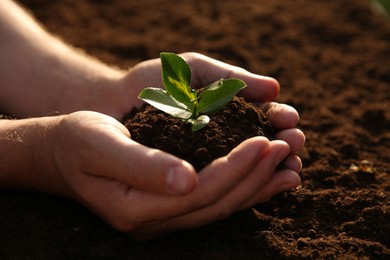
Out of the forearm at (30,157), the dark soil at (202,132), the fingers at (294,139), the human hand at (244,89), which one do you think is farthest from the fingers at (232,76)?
the forearm at (30,157)

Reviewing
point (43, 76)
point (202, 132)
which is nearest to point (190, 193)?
point (202, 132)

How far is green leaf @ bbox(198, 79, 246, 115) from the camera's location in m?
1.89

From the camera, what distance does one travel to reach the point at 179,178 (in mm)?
1540

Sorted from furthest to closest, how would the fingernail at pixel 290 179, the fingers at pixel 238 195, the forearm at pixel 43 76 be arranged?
the forearm at pixel 43 76
the fingernail at pixel 290 179
the fingers at pixel 238 195

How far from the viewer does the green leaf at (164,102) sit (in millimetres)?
1865

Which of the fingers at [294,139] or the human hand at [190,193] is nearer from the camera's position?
the human hand at [190,193]

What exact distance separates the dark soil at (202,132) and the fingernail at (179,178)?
0.71 feet

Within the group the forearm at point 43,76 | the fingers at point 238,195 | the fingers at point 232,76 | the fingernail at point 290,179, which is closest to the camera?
the fingers at point 238,195

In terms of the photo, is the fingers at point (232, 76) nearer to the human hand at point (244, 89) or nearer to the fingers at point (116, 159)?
the human hand at point (244, 89)

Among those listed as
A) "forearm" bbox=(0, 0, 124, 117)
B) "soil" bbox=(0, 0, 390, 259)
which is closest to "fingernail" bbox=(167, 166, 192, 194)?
"soil" bbox=(0, 0, 390, 259)

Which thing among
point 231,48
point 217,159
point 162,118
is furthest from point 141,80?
point 231,48

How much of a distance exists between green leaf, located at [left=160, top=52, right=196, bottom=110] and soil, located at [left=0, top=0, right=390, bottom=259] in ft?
1.39

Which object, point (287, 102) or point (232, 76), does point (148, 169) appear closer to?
point (232, 76)

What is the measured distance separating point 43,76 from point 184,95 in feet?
3.20
